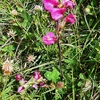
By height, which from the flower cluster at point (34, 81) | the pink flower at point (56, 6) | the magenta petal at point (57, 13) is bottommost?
the flower cluster at point (34, 81)

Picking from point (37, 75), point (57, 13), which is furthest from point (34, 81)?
point (57, 13)

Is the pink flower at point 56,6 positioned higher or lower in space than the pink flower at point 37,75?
higher

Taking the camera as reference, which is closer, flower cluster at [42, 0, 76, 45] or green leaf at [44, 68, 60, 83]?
flower cluster at [42, 0, 76, 45]

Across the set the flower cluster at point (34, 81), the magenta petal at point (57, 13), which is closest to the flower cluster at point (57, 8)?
the magenta petal at point (57, 13)

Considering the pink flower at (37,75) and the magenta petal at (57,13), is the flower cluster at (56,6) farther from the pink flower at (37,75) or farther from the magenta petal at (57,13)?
the pink flower at (37,75)

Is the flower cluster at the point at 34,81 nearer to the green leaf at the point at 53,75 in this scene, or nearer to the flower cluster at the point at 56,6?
the green leaf at the point at 53,75

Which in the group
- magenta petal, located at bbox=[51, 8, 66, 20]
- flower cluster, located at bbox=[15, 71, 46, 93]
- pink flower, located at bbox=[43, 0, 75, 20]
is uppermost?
pink flower, located at bbox=[43, 0, 75, 20]

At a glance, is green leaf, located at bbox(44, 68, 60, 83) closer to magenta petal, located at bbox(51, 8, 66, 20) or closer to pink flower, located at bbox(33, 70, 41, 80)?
pink flower, located at bbox(33, 70, 41, 80)

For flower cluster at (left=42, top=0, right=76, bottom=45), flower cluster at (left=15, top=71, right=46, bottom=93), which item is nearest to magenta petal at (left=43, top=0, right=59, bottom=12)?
flower cluster at (left=42, top=0, right=76, bottom=45)

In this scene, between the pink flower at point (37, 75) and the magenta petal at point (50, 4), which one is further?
the pink flower at point (37, 75)

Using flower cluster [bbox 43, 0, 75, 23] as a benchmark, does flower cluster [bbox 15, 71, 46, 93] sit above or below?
below

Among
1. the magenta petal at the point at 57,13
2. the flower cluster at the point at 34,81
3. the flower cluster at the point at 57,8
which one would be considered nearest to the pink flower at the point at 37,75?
the flower cluster at the point at 34,81
